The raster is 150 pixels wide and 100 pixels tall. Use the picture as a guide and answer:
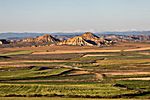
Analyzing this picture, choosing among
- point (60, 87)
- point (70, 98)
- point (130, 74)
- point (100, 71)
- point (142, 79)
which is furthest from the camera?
point (100, 71)

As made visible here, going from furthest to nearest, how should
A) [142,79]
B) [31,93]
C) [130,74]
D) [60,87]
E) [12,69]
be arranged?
[12,69] < [130,74] < [142,79] < [60,87] < [31,93]

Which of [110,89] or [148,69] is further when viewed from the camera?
[148,69]

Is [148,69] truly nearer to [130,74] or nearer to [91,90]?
[130,74]

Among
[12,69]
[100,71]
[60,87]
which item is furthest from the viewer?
[12,69]

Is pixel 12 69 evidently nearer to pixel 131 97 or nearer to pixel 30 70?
pixel 30 70

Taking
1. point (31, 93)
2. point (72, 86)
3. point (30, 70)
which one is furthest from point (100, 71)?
point (31, 93)

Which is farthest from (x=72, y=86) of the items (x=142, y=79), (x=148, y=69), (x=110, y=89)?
(x=148, y=69)

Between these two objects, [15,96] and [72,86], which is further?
[72,86]

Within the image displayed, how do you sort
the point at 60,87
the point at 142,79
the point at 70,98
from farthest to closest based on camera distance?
the point at 142,79 → the point at 60,87 → the point at 70,98
